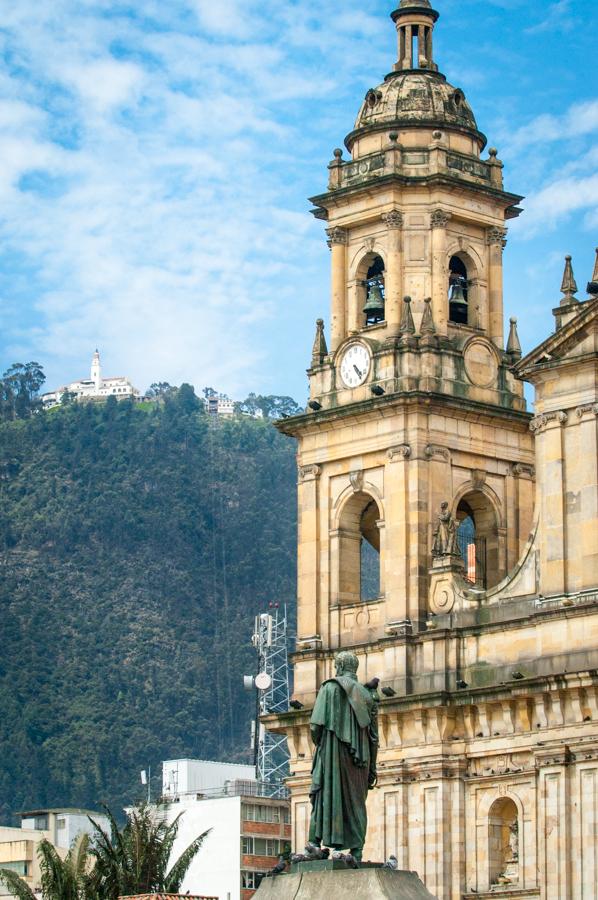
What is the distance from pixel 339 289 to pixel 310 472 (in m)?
3.96

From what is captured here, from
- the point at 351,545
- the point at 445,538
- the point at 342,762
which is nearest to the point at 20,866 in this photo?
Result: the point at 351,545

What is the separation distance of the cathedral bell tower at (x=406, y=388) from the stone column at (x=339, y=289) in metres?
0.03

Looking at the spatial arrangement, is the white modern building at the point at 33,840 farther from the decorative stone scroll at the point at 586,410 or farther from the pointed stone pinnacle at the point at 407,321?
the decorative stone scroll at the point at 586,410

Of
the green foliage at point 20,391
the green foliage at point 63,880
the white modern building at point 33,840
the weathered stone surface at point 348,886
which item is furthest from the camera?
the green foliage at point 20,391

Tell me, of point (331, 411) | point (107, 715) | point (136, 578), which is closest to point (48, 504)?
point (136, 578)

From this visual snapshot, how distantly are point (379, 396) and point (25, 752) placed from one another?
83.3 meters

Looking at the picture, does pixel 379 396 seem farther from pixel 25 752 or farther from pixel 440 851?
pixel 25 752

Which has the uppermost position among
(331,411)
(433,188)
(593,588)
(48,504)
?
(48,504)

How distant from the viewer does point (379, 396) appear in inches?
2012

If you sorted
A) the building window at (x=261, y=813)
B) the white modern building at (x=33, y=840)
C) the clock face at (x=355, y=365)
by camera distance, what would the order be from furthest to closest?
the white modern building at (x=33, y=840) < the building window at (x=261, y=813) < the clock face at (x=355, y=365)

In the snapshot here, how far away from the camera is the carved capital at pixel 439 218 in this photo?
2064 inches

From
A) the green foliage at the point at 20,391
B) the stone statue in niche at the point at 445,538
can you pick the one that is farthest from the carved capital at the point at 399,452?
the green foliage at the point at 20,391

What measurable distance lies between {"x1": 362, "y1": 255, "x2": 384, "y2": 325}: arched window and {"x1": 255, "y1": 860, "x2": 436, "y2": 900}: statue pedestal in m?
27.7

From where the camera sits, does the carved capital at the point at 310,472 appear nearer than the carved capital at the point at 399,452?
No
